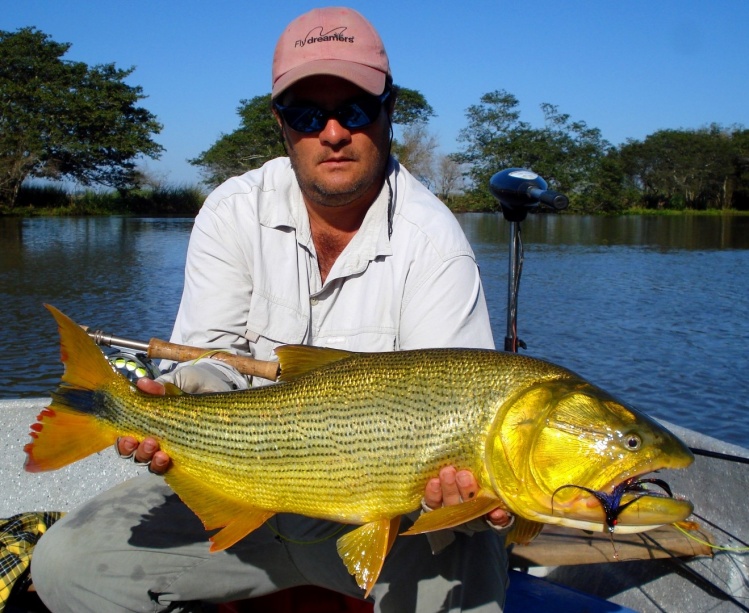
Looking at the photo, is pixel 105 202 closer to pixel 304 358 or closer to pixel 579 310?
pixel 579 310

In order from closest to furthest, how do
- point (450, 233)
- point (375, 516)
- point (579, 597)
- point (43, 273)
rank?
1. point (375, 516)
2. point (579, 597)
3. point (450, 233)
4. point (43, 273)

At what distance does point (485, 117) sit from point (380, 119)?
8325cm

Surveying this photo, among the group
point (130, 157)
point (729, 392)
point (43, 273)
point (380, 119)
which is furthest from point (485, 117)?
point (380, 119)

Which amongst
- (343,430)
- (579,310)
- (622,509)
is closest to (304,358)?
(343,430)

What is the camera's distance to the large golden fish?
2309 millimetres

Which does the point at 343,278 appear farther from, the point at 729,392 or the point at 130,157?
the point at 130,157

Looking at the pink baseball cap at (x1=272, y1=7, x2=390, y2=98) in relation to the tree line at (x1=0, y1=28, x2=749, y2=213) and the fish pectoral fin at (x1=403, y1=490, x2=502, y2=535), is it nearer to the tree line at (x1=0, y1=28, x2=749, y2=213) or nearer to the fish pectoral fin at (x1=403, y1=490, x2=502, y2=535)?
the fish pectoral fin at (x1=403, y1=490, x2=502, y2=535)

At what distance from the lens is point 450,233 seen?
3436 mm

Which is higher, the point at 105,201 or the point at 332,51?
the point at 105,201

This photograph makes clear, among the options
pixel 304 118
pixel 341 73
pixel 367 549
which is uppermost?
pixel 341 73

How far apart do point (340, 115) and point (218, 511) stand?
1.86 meters

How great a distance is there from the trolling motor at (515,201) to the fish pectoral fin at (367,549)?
1.73m

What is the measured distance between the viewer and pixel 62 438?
9.02ft

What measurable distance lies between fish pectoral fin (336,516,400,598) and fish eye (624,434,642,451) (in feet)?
2.75
